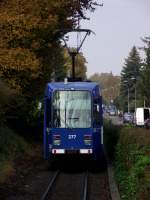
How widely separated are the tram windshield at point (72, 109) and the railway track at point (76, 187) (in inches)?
73.0

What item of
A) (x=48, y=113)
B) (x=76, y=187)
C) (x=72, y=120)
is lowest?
(x=76, y=187)

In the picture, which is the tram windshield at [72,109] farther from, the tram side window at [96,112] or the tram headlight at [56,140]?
the tram headlight at [56,140]

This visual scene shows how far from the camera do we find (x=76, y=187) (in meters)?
22.0

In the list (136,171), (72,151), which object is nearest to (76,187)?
(72,151)

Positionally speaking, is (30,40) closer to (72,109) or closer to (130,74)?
(72,109)

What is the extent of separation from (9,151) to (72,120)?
136 inches

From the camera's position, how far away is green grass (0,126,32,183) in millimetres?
23980

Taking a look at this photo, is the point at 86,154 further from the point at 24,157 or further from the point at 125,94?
the point at 125,94

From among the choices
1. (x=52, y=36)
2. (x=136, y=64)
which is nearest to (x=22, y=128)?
(x=52, y=36)

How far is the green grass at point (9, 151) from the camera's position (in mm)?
23980

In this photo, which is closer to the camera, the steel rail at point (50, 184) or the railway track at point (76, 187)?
the steel rail at point (50, 184)

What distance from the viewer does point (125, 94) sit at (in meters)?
163

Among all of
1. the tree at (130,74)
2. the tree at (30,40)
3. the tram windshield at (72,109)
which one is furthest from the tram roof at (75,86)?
the tree at (130,74)

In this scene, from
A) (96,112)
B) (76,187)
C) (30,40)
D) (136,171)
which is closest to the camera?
(136,171)
